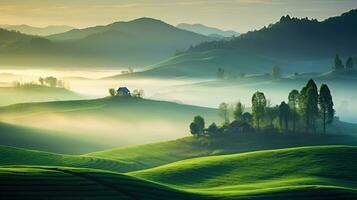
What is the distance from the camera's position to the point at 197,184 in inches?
4166

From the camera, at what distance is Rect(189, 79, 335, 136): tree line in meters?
178

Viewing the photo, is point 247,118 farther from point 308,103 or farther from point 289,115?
point 308,103

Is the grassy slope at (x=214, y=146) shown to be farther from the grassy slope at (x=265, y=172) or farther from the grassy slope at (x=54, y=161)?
the grassy slope at (x=265, y=172)

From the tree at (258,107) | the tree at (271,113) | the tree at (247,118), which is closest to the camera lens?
the tree at (258,107)

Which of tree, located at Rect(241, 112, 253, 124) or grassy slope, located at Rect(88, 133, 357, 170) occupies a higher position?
tree, located at Rect(241, 112, 253, 124)

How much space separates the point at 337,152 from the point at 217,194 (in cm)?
4226

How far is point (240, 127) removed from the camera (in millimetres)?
185000

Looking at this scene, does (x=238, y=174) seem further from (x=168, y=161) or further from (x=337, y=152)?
(x=168, y=161)

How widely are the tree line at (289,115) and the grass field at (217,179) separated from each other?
5293 centimetres

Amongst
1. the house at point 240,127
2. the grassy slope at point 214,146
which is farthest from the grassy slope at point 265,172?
the house at point 240,127

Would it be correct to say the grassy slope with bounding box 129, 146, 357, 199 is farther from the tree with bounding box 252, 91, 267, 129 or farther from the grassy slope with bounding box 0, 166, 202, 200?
the tree with bounding box 252, 91, 267, 129

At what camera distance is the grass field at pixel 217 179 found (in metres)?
76.5

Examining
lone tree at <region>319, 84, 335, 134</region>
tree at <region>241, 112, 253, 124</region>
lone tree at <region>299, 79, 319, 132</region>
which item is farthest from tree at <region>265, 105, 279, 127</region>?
lone tree at <region>319, 84, 335, 134</region>

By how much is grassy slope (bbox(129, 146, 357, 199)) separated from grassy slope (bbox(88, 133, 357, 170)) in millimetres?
40436
